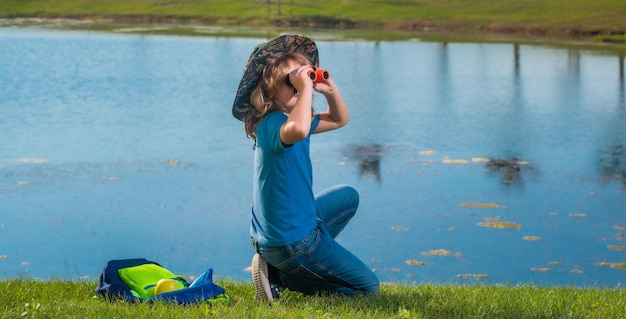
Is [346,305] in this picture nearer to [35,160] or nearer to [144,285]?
[144,285]

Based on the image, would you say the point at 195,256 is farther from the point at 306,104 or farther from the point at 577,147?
the point at 577,147

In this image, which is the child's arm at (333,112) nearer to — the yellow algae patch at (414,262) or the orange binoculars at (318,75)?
the orange binoculars at (318,75)

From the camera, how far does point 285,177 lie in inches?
190

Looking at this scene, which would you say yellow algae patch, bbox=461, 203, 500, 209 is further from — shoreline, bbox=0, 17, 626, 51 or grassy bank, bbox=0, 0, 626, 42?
grassy bank, bbox=0, 0, 626, 42

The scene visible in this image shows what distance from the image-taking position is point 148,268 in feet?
17.6

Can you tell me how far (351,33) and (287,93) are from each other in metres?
36.1

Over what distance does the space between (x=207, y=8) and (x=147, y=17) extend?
4.33 metres

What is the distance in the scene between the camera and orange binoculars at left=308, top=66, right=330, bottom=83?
4.77 meters

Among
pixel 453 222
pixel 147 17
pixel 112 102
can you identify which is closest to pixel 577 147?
pixel 453 222

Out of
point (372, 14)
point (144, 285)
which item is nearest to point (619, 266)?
point (144, 285)

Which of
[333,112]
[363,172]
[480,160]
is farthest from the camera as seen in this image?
[480,160]

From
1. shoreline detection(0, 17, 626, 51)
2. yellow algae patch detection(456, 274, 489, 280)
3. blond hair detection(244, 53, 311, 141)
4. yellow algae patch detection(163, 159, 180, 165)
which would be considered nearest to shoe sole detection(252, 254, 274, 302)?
blond hair detection(244, 53, 311, 141)

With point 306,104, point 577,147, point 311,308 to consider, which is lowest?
point 577,147

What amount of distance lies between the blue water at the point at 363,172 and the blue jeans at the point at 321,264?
263 centimetres
